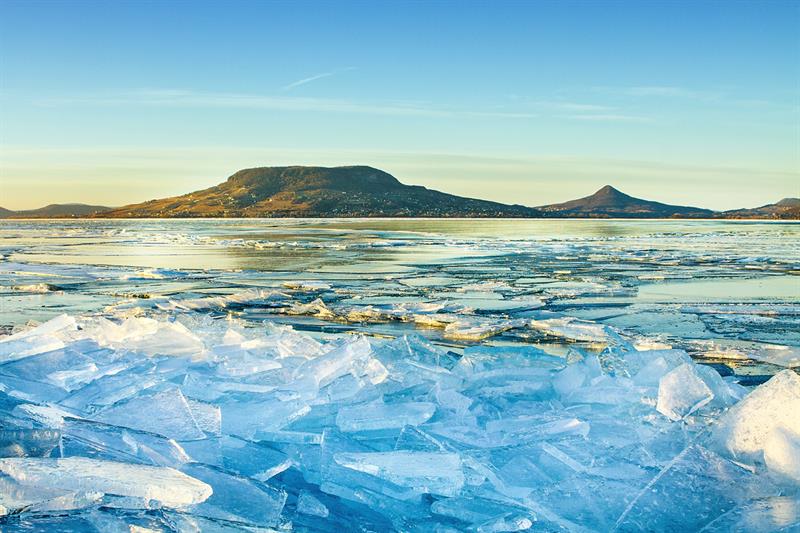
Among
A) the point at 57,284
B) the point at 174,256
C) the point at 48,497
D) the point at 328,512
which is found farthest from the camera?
the point at 174,256

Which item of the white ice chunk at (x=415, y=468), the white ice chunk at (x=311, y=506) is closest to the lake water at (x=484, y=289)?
the white ice chunk at (x=415, y=468)

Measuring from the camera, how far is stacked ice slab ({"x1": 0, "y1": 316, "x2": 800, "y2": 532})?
87.7 inches

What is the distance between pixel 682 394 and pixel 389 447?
1.28 m

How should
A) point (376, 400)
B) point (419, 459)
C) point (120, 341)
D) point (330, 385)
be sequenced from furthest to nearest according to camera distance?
1. point (120, 341)
2. point (330, 385)
3. point (376, 400)
4. point (419, 459)

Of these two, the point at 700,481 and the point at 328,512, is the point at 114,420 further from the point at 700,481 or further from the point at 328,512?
the point at 700,481

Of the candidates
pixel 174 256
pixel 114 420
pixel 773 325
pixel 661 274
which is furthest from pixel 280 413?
pixel 174 256

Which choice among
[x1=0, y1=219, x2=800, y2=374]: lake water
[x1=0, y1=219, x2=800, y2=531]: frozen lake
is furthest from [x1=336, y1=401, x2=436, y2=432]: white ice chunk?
[x1=0, y1=219, x2=800, y2=374]: lake water

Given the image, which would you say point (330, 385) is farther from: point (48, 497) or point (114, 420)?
point (48, 497)

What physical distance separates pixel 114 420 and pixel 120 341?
5.25 ft

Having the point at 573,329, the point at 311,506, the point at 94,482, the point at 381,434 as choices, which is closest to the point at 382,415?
the point at 381,434

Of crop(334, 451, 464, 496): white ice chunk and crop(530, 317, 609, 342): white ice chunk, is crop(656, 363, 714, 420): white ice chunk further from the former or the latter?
crop(530, 317, 609, 342): white ice chunk

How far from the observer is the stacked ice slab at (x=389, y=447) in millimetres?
2229

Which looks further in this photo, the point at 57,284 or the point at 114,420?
the point at 57,284

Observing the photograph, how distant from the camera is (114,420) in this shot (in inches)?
114
